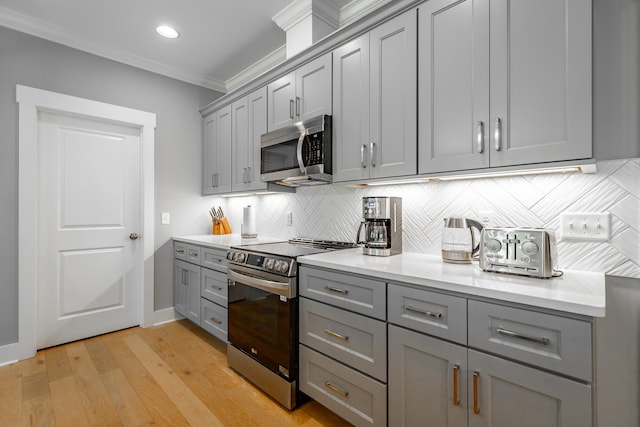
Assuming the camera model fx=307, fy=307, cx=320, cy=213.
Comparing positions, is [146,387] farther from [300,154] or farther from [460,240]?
[460,240]

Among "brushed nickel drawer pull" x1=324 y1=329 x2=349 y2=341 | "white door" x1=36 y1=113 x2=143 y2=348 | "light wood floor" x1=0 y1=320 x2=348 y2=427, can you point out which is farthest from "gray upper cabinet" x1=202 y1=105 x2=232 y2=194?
"brushed nickel drawer pull" x1=324 y1=329 x2=349 y2=341

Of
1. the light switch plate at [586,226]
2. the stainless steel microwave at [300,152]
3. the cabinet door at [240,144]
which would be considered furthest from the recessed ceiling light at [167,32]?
the light switch plate at [586,226]

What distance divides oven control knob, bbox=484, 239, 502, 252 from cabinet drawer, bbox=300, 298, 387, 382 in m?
0.59

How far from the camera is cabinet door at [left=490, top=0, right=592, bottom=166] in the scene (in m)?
1.20

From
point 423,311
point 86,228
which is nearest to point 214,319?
point 86,228

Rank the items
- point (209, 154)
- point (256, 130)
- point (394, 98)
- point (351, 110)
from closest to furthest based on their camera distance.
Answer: point (394, 98), point (351, 110), point (256, 130), point (209, 154)

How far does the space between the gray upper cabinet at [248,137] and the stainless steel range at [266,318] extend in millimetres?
833

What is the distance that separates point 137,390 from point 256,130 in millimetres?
2170

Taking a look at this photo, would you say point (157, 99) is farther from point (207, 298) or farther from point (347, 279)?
point (347, 279)

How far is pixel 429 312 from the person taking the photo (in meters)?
1.28

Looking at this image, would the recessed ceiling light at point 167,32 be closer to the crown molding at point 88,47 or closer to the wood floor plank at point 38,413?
the crown molding at point 88,47

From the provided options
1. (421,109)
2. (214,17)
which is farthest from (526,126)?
(214,17)

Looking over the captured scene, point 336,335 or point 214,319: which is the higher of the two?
point 336,335

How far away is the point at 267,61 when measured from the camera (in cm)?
313
